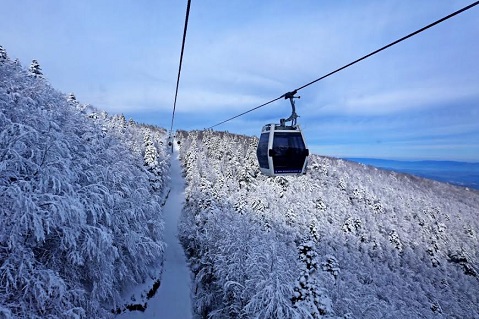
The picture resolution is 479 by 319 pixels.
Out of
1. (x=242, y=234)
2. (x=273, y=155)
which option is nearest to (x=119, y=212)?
(x=242, y=234)

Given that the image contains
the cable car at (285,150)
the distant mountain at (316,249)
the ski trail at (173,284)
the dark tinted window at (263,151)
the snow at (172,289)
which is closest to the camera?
the cable car at (285,150)

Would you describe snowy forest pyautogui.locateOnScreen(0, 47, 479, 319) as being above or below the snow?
above

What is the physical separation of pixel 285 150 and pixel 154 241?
17.4 m

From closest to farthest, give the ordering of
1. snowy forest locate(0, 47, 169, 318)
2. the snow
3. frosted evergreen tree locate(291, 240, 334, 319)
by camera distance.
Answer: snowy forest locate(0, 47, 169, 318) → frosted evergreen tree locate(291, 240, 334, 319) → the snow

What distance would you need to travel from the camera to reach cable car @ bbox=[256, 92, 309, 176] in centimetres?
923

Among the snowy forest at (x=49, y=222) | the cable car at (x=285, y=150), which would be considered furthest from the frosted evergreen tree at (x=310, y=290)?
the snowy forest at (x=49, y=222)

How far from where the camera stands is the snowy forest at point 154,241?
9258 millimetres

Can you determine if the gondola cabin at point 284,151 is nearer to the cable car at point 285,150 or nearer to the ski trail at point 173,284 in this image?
the cable car at point 285,150

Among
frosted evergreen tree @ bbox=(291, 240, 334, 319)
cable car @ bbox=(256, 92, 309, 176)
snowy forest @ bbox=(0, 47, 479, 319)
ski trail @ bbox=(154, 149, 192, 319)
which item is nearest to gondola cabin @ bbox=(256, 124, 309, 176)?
cable car @ bbox=(256, 92, 309, 176)

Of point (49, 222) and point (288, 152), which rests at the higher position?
point (288, 152)

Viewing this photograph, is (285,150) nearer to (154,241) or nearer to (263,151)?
(263,151)

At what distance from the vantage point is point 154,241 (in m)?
22.6

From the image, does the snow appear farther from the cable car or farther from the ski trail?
the cable car

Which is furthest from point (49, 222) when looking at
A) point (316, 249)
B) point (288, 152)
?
point (316, 249)
